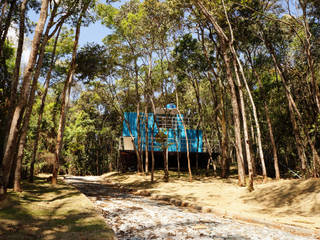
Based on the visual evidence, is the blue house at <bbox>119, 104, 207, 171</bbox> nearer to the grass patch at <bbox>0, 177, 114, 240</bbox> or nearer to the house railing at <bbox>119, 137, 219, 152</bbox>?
the house railing at <bbox>119, 137, 219, 152</bbox>

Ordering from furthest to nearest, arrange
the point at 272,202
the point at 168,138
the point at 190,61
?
the point at 168,138 → the point at 190,61 → the point at 272,202

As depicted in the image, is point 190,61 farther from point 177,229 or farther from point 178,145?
point 177,229

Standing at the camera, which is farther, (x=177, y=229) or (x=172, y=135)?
(x=172, y=135)

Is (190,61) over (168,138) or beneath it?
over

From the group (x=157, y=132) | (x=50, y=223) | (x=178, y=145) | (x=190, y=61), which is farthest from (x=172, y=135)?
(x=50, y=223)

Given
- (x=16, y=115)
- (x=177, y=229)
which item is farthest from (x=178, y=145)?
(x=177, y=229)

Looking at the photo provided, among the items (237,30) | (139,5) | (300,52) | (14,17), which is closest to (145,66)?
(139,5)

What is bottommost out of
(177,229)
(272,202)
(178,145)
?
(272,202)

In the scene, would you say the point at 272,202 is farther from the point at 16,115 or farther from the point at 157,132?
the point at 157,132

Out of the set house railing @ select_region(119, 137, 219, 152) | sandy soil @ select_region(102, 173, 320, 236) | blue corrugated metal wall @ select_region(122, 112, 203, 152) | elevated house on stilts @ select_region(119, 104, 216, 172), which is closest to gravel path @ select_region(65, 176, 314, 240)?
sandy soil @ select_region(102, 173, 320, 236)

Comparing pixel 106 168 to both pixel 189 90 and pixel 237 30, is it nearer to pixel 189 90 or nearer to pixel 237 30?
pixel 189 90

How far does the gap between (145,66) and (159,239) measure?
16333 millimetres

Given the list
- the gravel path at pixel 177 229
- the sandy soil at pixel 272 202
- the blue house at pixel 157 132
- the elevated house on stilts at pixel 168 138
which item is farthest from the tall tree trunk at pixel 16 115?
the blue house at pixel 157 132

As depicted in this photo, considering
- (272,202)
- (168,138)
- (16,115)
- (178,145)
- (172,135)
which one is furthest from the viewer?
(172,135)
